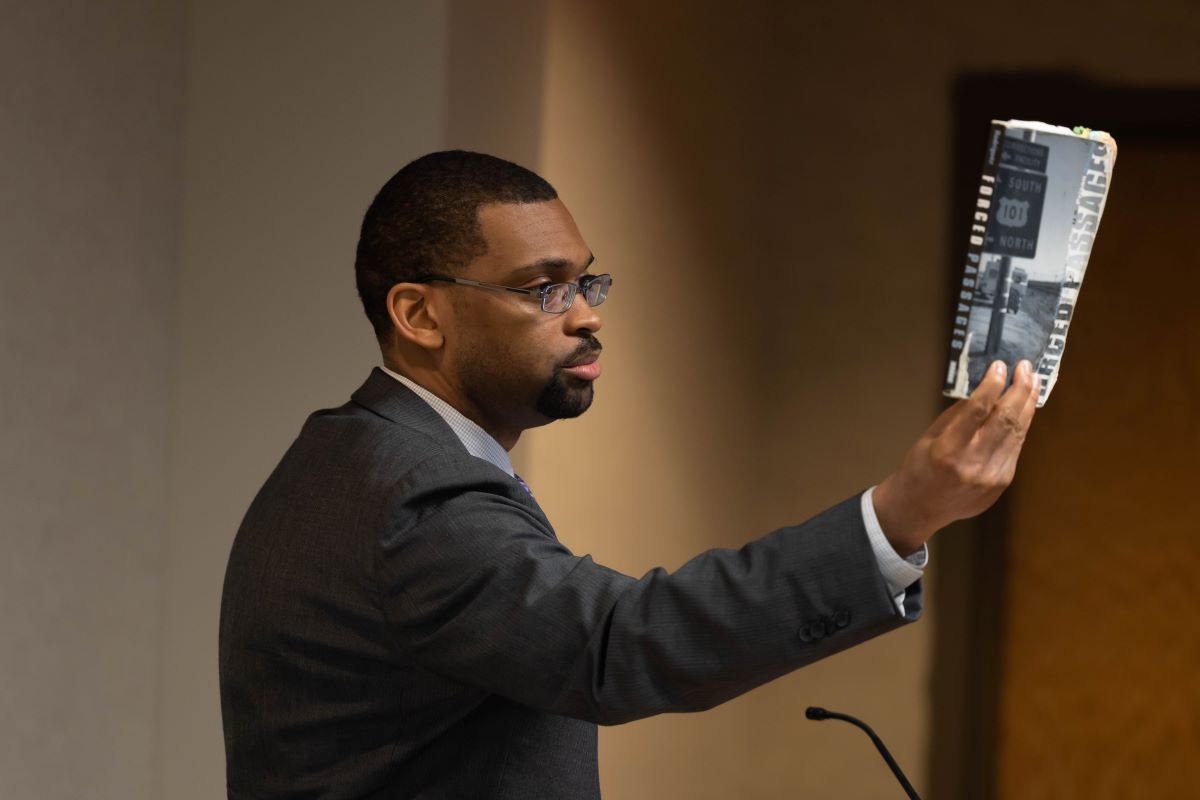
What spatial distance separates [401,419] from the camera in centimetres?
128

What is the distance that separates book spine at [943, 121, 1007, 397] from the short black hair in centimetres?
47

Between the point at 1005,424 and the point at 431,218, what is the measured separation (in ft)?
2.04

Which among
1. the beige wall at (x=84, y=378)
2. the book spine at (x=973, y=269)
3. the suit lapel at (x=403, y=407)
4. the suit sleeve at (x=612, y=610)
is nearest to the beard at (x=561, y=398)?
the suit lapel at (x=403, y=407)

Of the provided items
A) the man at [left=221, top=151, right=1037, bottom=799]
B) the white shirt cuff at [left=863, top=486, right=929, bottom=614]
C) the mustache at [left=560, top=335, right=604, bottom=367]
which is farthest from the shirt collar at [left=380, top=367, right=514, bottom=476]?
the white shirt cuff at [left=863, top=486, right=929, bottom=614]


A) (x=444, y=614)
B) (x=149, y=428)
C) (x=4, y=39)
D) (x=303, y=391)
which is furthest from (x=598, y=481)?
(x=444, y=614)

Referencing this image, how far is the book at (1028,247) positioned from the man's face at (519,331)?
41cm

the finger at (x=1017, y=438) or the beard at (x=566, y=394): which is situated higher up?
the finger at (x=1017, y=438)

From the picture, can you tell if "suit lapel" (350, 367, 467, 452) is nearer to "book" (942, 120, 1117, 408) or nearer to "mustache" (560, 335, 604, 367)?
"mustache" (560, 335, 604, 367)

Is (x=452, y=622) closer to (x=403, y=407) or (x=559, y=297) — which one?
(x=403, y=407)

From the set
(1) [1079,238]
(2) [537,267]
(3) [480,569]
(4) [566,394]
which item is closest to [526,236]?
(2) [537,267]

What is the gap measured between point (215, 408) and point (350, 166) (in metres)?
0.40

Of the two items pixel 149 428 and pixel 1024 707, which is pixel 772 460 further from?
pixel 149 428

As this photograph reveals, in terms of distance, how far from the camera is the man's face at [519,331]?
53.0 inches

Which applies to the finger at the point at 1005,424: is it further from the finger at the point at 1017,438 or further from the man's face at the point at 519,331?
the man's face at the point at 519,331
